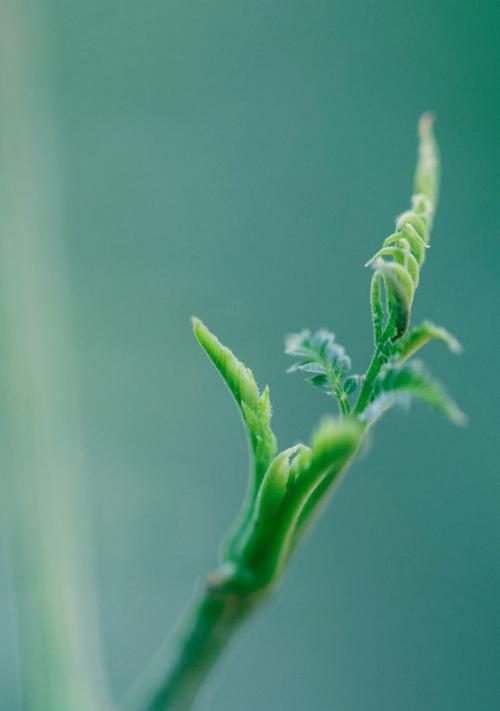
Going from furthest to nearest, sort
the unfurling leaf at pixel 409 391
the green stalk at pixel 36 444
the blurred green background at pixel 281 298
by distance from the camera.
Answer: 1. the blurred green background at pixel 281 298
2. the green stalk at pixel 36 444
3. the unfurling leaf at pixel 409 391

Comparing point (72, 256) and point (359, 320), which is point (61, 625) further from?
point (72, 256)

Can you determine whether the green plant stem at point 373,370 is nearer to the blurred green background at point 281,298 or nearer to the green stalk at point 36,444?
the green stalk at point 36,444

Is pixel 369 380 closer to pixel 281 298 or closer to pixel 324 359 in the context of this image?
pixel 324 359

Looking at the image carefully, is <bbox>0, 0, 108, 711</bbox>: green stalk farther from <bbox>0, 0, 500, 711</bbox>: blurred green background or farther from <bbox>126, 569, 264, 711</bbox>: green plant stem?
<bbox>0, 0, 500, 711</bbox>: blurred green background

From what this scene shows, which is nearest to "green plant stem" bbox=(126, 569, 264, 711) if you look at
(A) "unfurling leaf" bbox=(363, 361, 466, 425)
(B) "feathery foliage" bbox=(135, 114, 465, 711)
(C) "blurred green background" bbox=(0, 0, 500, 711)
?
(B) "feathery foliage" bbox=(135, 114, 465, 711)

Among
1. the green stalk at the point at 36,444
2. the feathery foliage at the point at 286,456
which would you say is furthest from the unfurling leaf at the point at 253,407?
the green stalk at the point at 36,444

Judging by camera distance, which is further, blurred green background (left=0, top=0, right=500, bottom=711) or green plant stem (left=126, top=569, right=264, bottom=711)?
blurred green background (left=0, top=0, right=500, bottom=711)

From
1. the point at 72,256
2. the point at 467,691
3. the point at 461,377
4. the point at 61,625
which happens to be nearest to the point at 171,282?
the point at 72,256
